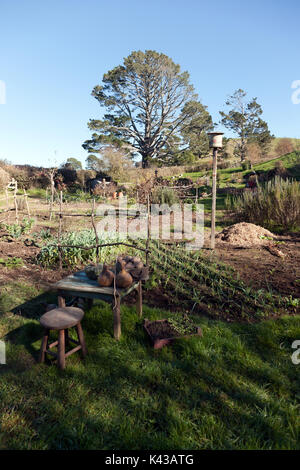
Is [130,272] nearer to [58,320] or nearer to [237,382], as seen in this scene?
[58,320]

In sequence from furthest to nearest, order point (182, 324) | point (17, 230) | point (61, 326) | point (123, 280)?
point (17, 230) < point (182, 324) < point (123, 280) < point (61, 326)

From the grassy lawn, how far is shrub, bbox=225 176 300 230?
5.27 m

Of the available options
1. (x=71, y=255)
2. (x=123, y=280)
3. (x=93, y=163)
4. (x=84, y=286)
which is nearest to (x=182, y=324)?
(x=123, y=280)

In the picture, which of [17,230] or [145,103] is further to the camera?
[145,103]

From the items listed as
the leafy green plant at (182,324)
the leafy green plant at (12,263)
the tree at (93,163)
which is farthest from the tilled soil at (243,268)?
the tree at (93,163)

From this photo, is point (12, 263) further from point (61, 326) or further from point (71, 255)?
point (61, 326)

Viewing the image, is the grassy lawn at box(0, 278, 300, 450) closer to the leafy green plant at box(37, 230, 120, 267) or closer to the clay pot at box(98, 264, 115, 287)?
the clay pot at box(98, 264, 115, 287)

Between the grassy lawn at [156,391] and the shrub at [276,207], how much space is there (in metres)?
5.27

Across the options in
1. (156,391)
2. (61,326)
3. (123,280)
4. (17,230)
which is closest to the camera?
(156,391)

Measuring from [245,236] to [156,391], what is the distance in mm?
5294

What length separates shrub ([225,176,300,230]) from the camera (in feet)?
25.7

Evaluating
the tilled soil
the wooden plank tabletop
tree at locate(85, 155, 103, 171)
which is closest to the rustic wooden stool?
the wooden plank tabletop

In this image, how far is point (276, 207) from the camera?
8070 mm

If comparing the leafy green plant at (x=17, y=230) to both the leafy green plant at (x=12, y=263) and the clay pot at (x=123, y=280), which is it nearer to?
the leafy green plant at (x=12, y=263)
